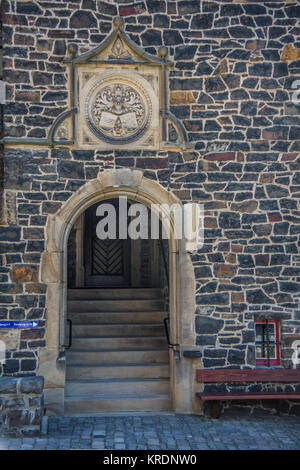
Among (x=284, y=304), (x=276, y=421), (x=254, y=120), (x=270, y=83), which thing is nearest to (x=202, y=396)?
(x=276, y=421)

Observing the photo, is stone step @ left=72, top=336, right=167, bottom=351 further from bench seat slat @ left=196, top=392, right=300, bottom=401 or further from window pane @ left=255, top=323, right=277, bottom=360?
window pane @ left=255, top=323, right=277, bottom=360

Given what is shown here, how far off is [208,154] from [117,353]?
3352mm

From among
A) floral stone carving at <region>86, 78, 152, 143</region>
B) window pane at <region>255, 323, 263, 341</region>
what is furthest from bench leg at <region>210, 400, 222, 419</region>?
floral stone carving at <region>86, 78, 152, 143</region>

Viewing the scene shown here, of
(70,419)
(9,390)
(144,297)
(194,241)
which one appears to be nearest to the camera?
(9,390)

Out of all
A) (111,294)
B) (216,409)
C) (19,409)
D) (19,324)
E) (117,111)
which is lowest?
(216,409)

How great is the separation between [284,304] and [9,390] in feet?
12.7

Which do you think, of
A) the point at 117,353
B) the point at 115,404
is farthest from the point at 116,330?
the point at 115,404

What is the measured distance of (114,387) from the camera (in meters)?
7.21

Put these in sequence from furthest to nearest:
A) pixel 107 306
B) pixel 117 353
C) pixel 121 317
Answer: pixel 107 306 < pixel 121 317 < pixel 117 353

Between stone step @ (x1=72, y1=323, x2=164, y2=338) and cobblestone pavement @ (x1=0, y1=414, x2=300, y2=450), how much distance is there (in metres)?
1.83

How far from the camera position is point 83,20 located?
281 inches

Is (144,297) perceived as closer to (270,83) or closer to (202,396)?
(202,396)

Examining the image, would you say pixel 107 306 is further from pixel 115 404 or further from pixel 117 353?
pixel 115 404

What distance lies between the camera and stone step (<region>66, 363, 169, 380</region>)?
742 centimetres
